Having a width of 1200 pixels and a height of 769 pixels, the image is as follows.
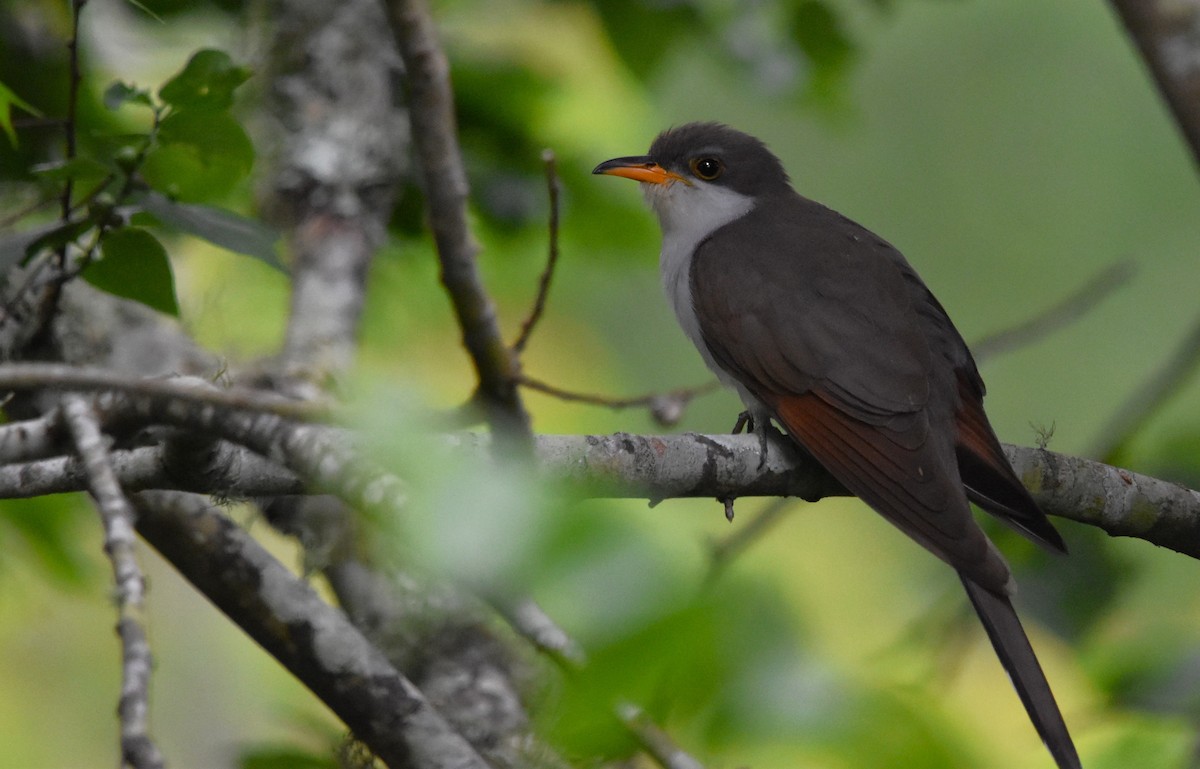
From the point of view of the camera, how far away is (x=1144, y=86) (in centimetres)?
1027

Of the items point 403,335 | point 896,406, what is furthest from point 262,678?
point 896,406

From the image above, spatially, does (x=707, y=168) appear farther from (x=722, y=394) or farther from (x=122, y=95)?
(x=722, y=394)

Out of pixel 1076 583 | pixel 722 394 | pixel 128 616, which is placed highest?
pixel 128 616

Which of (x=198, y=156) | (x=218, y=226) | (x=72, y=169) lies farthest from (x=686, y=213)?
(x=72, y=169)

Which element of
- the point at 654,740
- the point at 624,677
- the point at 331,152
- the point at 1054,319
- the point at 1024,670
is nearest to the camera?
the point at 624,677

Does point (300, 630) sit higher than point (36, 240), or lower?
lower

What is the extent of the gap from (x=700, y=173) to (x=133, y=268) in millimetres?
2525

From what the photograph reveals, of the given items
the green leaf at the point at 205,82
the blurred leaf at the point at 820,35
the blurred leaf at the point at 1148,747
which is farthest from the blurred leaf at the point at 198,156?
the blurred leaf at the point at 1148,747

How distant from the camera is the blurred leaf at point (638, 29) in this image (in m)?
4.70

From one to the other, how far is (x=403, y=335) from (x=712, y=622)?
16.3 feet

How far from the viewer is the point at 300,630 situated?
9.32ft

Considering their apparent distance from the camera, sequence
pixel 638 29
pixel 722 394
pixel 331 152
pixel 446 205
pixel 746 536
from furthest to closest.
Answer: pixel 722 394 < pixel 331 152 < pixel 638 29 < pixel 746 536 < pixel 446 205

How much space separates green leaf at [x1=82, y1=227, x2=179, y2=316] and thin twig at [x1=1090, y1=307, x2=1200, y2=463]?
2808 mm

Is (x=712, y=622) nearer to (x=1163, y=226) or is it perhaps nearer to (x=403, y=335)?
(x=403, y=335)
